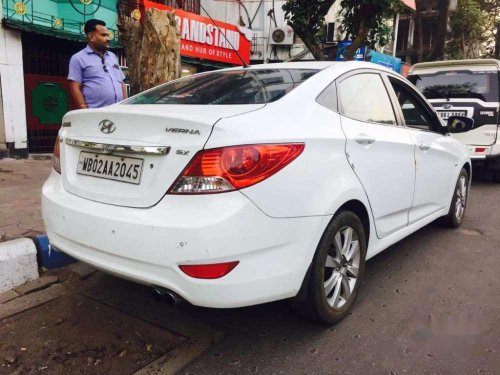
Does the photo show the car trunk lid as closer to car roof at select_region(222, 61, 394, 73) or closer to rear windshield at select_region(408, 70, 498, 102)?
car roof at select_region(222, 61, 394, 73)

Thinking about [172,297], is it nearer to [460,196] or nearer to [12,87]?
[460,196]

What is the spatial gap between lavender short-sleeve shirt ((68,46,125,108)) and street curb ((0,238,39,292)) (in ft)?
5.48

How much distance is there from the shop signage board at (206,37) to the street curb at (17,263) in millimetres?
9082

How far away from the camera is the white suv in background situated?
273 inches

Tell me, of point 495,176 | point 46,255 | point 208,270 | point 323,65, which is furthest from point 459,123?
point 46,255

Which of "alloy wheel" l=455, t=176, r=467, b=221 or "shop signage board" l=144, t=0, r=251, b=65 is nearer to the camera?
"alloy wheel" l=455, t=176, r=467, b=221

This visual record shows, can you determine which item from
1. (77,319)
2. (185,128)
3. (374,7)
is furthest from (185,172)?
(374,7)

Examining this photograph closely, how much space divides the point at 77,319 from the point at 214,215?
1.33 metres

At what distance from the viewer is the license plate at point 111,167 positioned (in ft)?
7.07

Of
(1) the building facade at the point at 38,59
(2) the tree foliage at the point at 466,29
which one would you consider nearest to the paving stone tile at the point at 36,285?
(1) the building facade at the point at 38,59

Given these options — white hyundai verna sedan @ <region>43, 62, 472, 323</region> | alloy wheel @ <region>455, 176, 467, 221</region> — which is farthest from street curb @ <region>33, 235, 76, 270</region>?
alloy wheel @ <region>455, 176, 467, 221</region>

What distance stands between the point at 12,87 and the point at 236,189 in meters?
7.75

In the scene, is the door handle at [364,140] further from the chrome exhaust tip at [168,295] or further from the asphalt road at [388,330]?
the chrome exhaust tip at [168,295]

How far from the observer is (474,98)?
7.04m
